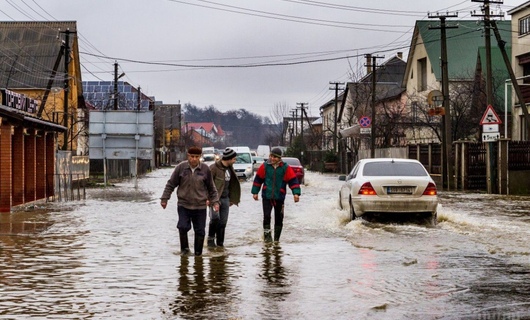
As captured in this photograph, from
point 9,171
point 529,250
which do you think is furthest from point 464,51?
point 529,250

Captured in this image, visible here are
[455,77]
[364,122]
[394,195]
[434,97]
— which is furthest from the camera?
[455,77]

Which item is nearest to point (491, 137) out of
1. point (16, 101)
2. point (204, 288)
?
point (16, 101)

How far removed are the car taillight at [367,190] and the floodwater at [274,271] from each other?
2.03 feet

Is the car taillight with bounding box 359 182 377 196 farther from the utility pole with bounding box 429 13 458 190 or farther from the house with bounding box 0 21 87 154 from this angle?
the house with bounding box 0 21 87 154

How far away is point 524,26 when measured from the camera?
1758 inches

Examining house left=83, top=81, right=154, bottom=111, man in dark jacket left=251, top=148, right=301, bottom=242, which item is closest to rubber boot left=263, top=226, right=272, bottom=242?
man in dark jacket left=251, top=148, right=301, bottom=242

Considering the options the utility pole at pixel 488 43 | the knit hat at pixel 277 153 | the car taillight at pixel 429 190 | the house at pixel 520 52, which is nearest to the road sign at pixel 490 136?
the utility pole at pixel 488 43

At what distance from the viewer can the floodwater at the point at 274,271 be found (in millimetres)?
8375

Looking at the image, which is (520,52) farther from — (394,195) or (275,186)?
(275,186)

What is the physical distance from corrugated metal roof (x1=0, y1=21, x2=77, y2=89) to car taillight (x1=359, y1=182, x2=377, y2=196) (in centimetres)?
4247

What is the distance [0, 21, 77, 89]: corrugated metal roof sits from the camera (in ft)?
191

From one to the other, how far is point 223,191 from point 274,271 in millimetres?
3239

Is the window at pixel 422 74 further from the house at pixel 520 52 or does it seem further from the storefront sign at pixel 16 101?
the storefront sign at pixel 16 101

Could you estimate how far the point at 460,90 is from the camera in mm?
53688
